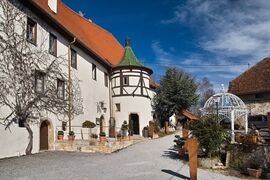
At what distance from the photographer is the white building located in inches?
607

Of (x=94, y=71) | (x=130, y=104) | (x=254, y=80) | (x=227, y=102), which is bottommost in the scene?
(x=227, y=102)

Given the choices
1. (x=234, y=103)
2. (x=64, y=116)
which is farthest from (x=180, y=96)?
(x=64, y=116)

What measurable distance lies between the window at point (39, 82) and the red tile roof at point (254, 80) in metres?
21.6

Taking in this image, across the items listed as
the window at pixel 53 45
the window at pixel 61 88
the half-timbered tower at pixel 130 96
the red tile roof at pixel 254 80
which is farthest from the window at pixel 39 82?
the red tile roof at pixel 254 80

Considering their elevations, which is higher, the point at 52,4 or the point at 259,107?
the point at 52,4

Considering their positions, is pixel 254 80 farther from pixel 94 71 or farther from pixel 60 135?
pixel 60 135

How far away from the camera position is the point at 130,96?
92.7 feet

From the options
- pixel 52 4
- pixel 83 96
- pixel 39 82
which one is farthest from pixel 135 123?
pixel 39 82

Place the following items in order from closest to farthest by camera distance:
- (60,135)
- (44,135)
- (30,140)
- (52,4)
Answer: (30,140)
(44,135)
(60,135)
(52,4)

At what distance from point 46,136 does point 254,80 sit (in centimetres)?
2293

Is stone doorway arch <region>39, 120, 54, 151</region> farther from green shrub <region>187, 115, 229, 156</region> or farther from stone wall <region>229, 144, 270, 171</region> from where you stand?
stone wall <region>229, 144, 270, 171</region>

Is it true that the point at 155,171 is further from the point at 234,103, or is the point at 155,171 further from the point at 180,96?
the point at 180,96

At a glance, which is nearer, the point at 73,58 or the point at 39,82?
the point at 39,82

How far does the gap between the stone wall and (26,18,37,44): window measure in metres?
10.9
